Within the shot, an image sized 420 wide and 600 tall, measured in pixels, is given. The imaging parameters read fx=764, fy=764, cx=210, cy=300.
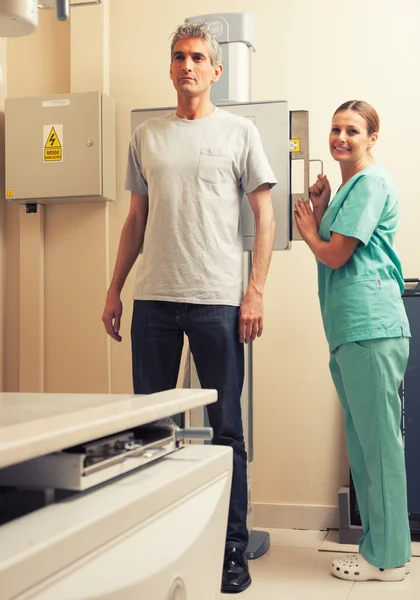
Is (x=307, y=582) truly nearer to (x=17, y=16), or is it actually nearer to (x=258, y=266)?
(x=258, y=266)

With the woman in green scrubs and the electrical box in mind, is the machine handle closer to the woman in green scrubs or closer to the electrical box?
the woman in green scrubs

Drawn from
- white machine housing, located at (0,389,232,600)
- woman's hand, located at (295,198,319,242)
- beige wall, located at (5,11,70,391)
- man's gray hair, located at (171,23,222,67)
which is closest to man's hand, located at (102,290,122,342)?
Result: woman's hand, located at (295,198,319,242)

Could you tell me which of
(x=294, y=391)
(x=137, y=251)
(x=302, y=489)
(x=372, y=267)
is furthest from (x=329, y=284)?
(x=302, y=489)

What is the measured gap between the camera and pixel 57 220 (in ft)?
10.5

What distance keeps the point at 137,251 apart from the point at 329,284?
60 cm

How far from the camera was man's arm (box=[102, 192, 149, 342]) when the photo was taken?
2.32 m

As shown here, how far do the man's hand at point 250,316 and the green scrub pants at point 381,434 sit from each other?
278 millimetres

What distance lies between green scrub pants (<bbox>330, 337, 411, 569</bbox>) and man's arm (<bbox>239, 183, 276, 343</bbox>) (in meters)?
0.29

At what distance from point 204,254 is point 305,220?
0.43m

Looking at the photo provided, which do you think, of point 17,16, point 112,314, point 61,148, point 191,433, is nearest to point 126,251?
point 112,314

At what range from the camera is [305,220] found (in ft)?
7.80

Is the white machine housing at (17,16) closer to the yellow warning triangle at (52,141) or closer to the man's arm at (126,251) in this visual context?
the man's arm at (126,251)

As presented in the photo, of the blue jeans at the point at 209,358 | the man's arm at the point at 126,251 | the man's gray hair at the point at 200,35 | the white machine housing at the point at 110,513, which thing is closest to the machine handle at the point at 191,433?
the white machine housing at the point at 110,513

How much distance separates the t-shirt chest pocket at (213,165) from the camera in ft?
7.02
